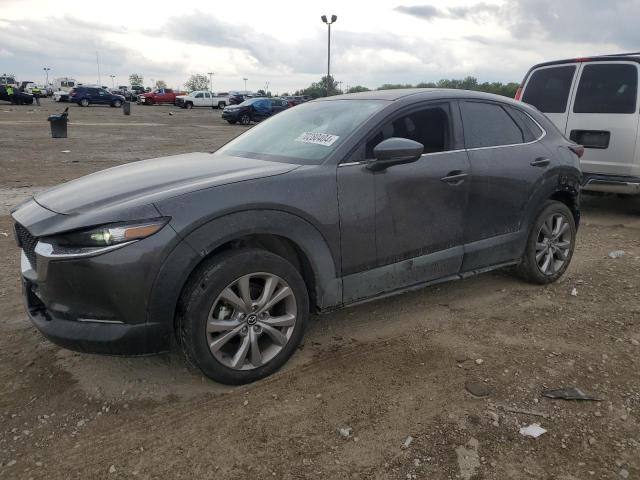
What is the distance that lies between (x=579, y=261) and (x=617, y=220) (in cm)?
249

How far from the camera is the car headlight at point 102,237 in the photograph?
2.62 metres

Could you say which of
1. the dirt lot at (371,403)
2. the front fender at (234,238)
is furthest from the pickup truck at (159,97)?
the front fender at (234,238)

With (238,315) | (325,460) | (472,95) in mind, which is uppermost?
(472,95)

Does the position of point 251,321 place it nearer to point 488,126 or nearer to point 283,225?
point 283,225

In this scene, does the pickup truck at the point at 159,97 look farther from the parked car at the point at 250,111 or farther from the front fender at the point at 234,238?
the front fender at the point at 234,238

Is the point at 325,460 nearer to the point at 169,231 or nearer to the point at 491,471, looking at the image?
the point at 491,471

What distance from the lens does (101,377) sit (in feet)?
10.4

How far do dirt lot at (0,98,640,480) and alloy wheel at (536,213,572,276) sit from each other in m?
0.33

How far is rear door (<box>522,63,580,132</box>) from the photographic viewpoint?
7289mm

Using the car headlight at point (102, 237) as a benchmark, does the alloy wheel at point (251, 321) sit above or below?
below

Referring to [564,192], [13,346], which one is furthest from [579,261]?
[13,346]

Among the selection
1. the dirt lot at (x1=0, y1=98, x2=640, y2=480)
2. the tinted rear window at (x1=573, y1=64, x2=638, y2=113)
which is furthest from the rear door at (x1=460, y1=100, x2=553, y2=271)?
the tinted rear window at (x1=573, y1=64, x2=638, y2=113)

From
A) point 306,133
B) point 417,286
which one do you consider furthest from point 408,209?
point 306,133

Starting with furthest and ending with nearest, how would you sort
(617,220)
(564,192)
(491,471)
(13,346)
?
(617,220) < (564,192) < (13,346) < (491,471)
